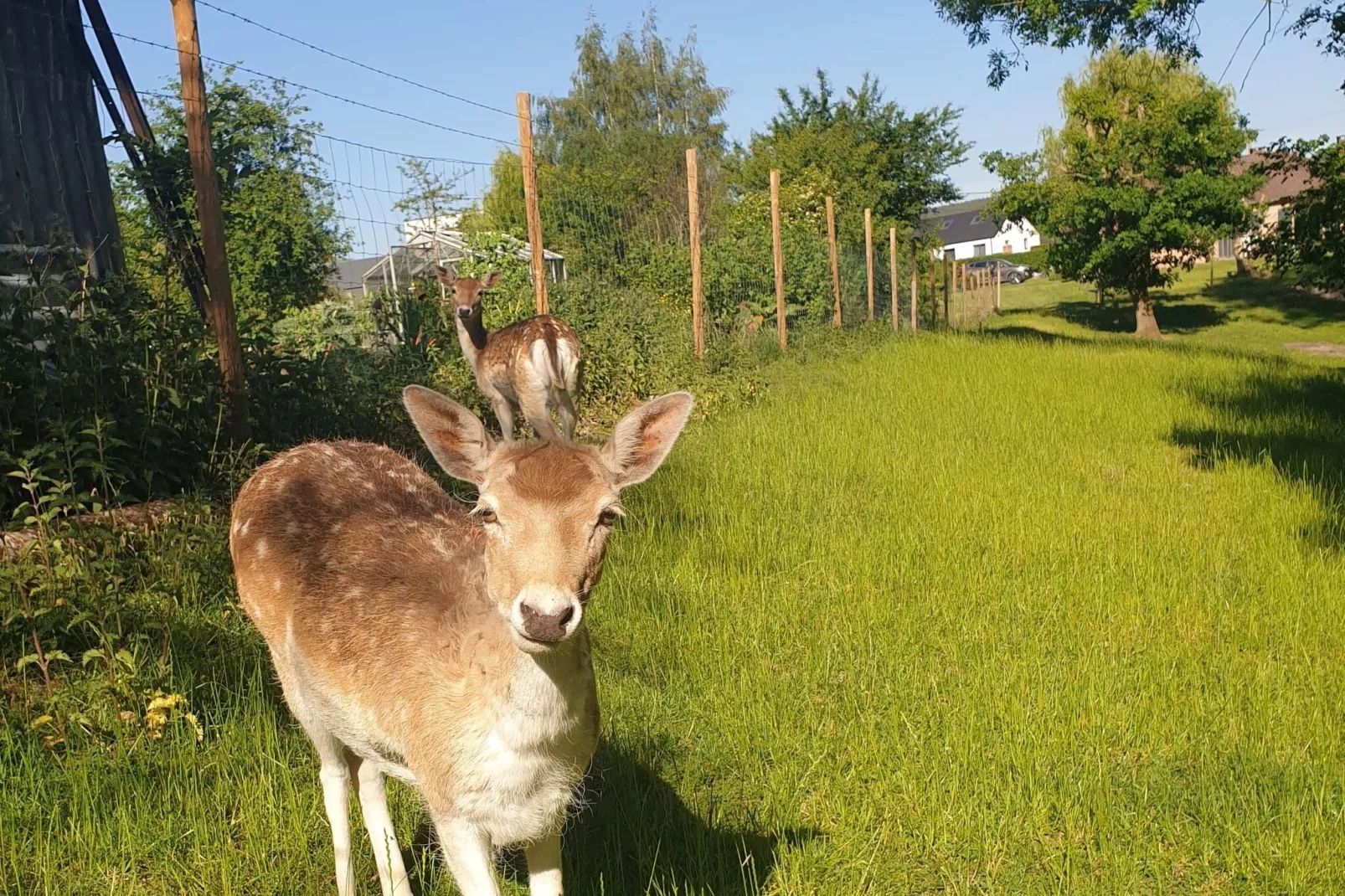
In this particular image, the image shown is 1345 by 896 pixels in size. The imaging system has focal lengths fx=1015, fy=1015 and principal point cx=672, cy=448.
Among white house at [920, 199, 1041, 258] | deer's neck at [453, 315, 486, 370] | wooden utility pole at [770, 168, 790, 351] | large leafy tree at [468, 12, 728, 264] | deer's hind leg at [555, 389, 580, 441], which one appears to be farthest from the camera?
white house at [920, 199, 1041, 258]

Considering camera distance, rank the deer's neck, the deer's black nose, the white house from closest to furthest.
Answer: the deer's black nose < the deer's neck < the white house

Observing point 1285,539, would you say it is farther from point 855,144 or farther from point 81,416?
point 855,144

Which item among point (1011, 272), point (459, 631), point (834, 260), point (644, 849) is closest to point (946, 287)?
A: point (834, 260)

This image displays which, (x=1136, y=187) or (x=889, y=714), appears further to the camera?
(x=1136, y=187)

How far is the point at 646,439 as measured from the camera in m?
2.89

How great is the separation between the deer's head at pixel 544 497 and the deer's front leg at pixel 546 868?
0.78m

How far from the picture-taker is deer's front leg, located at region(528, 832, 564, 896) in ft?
9.47

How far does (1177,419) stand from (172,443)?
9.93 metres

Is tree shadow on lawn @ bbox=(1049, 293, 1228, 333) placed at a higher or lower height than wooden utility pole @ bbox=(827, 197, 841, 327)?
lower

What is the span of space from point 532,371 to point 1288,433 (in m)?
7.61

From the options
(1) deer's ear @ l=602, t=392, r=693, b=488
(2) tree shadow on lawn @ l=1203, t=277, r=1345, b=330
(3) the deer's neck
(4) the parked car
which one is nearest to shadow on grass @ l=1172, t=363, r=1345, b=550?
(1) deer's ear @ l=602, t=392, r=693, b=488

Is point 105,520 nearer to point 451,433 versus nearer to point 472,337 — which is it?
point 451,433

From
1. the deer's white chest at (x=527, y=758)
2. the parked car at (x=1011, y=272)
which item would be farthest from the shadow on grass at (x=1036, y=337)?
the parked car at (x=1011, y=272)

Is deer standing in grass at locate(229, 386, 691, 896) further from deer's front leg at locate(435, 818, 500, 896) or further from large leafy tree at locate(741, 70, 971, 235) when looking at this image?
large leafy tree at locate(741, 70, 971, 235)
